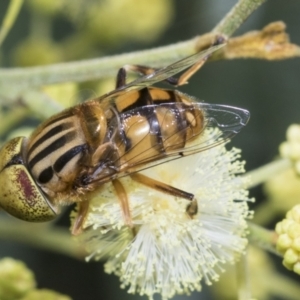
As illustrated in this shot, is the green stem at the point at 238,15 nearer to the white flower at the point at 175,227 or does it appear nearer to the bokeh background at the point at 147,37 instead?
the white flower at the point at 175,227

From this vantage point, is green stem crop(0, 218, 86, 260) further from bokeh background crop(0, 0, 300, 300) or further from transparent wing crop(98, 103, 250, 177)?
transparent wing crop(98, 103, 250, 177)

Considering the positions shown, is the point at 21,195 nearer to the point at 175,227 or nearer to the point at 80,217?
the point at 80,217

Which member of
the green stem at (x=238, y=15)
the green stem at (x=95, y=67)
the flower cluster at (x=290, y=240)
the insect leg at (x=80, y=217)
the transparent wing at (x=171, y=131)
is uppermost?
the green stem at (x=95, y=67)

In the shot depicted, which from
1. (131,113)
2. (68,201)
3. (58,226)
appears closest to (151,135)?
(131,113)

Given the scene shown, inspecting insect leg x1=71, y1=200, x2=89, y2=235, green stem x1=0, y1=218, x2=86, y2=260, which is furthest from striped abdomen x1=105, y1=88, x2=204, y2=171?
green stem x1=0, y1=218, x2=86, y2=260

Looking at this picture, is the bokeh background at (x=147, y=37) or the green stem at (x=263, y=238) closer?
the green stem at (x=263, y=238)

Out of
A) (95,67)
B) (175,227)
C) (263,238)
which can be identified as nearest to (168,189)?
(175,227)

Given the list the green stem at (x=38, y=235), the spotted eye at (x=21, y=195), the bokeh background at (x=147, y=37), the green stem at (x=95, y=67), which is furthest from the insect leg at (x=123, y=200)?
the bokeh background at (x=147, y=37)
